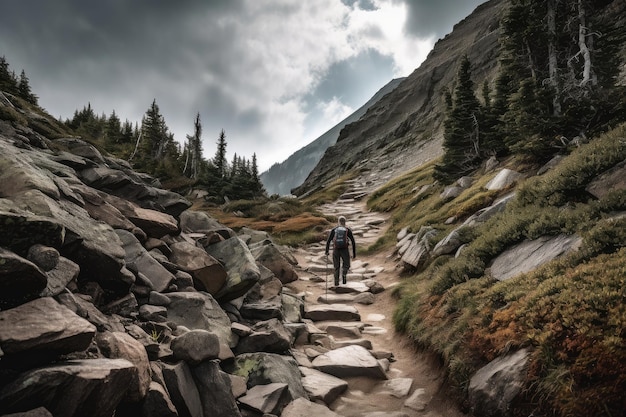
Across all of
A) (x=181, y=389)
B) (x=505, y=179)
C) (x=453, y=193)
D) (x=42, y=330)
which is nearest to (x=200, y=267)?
(x=181, y=389)

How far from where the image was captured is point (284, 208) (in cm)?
3881

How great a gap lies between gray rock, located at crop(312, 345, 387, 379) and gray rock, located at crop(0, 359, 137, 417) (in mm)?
4361

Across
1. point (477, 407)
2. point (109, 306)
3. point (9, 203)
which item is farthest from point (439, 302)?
point (9, 203)

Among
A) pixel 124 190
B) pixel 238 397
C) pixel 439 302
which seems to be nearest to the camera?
pixel 238 397

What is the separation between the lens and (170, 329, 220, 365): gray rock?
196 inches

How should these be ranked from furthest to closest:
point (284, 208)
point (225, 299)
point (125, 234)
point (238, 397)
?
point (284, 208), point (225, 299), point (125, 234), point (238, 397)

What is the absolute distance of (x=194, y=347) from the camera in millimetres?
5008

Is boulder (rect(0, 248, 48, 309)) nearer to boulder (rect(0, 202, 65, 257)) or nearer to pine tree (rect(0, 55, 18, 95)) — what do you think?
boulder (rect(0, 202, 65, 257))

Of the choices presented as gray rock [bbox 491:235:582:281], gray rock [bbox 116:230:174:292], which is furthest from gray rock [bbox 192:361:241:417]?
gray rock [bbox 491:235:582:281]

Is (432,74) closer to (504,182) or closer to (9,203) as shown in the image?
(504,182)

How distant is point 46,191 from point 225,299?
179 inches

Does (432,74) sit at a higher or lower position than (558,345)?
→ higher

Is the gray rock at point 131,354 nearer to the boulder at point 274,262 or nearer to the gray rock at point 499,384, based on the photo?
the gray rock at point 499,384

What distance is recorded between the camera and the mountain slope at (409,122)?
79562 millimetres
